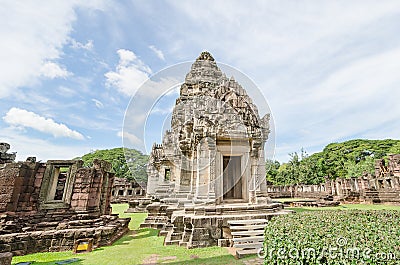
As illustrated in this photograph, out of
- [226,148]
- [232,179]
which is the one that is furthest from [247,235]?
[232,179]

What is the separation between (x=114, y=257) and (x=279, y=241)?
5.17 meters

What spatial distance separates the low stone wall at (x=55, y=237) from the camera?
21.3ft

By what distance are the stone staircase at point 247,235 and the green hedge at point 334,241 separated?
2.15 meters

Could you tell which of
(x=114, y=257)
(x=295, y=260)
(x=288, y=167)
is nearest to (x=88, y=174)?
(x=114, y=257)

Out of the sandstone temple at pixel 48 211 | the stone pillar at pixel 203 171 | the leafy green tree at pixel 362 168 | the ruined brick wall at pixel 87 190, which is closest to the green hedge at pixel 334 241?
the stone pillar at pixel 203 171

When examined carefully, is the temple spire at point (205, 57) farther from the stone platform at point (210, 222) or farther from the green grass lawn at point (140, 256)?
the green grass lawn at point (140, 256)

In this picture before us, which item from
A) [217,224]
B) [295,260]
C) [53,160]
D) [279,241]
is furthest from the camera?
[53,160]

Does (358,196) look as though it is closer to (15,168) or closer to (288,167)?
(288,167)

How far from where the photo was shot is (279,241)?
3.38m

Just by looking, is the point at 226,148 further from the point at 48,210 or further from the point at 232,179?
the point at 48,210

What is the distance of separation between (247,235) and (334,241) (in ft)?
12.6

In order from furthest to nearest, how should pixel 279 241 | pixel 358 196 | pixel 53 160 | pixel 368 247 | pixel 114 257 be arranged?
1. pixel 358 196
2. pixel 53 160
3. pixel 114 257
4. pixel 279 241
5. pixel 368 247

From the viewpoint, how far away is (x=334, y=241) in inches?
107

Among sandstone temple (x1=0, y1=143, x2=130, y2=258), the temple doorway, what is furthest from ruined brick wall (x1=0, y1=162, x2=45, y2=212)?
the temple doorway
